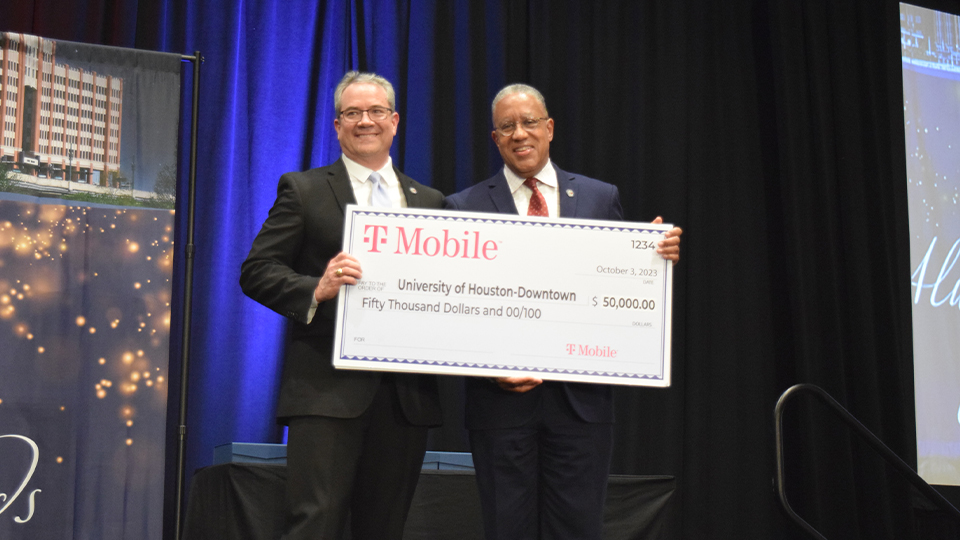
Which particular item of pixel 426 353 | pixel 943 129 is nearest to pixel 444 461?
pixel 426 353

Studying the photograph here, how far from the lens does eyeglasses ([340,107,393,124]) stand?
2059mm

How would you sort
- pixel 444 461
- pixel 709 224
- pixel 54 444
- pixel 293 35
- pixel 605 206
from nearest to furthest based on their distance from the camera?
pixel 605 206, pixel 54 444, pixel 444 461, pixel 293 35, pixel 709 224

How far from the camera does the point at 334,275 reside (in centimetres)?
186

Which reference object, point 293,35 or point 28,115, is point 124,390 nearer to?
point 28,115

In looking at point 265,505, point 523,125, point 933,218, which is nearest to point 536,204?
point 523,125

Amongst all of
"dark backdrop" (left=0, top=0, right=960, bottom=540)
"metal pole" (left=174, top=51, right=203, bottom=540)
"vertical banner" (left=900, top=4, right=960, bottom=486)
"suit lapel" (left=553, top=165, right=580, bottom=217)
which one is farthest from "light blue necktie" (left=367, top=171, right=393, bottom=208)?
"vertical banner" (left=900, top=4, right=960, bottom=486)

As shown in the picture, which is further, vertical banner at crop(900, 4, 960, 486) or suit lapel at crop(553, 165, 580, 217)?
vertical banner at crop(900, 4, 960, 486)

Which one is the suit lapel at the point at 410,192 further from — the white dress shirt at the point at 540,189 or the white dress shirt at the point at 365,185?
the white dress shirt at the point at 540,189

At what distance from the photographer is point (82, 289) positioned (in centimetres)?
270

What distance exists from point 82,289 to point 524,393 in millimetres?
1708

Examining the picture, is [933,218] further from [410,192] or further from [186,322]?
[186,322]

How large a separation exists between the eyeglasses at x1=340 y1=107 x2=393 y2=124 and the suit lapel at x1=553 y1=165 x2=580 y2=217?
519mm

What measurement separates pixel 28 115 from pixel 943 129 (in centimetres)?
424

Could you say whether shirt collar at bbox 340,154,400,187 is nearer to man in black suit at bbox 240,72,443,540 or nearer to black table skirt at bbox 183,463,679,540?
man in black suit at bbox 240,72,443,540
